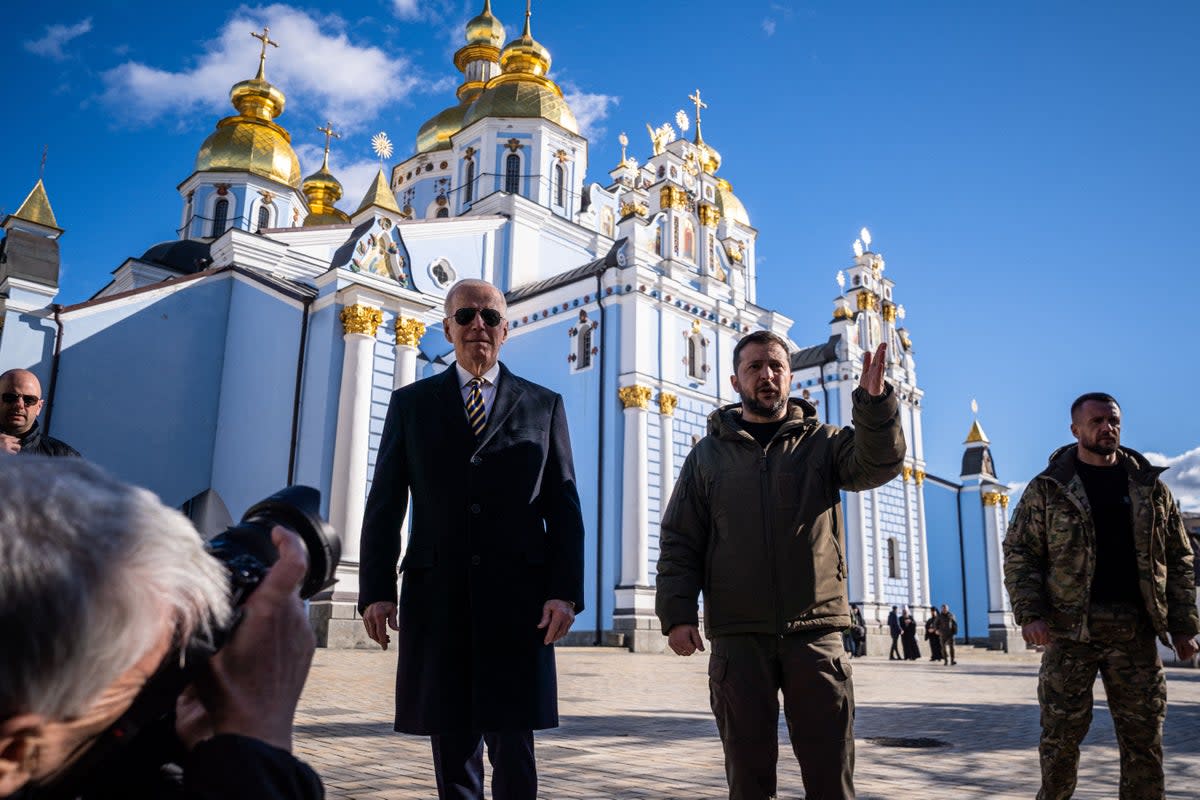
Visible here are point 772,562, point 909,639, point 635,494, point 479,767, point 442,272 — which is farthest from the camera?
point 909,639

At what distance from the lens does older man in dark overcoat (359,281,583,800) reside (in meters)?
3.24

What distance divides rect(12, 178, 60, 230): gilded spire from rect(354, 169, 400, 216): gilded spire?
680cm

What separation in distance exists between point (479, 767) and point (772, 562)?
→ 4.01 ft

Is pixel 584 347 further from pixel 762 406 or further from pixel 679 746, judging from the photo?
pixel 762 406

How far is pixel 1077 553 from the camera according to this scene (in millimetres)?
4262

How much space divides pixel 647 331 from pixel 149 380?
1086 cm

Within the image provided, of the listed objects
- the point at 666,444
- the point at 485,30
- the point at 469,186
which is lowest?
the point at 666,444

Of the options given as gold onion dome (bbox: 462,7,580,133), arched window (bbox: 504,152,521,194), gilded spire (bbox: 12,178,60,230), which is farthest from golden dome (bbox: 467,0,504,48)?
gilded spire (bbox: 12,178,60,230)

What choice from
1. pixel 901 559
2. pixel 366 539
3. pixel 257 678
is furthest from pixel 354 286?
pixel 901 559

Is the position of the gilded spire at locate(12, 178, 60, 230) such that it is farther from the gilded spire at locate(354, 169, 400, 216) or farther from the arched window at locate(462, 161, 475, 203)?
the arched window at locate(462, 161, 475, 203)

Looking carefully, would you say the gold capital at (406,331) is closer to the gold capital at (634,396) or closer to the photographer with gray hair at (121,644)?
→ the gold capital at (634,396)

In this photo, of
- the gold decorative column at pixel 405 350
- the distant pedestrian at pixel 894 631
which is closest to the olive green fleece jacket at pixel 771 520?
the gold decorative column at pixel 405 350

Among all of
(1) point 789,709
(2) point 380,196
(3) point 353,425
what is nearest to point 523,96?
(2) point 380,196

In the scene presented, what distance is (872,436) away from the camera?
334 cm
